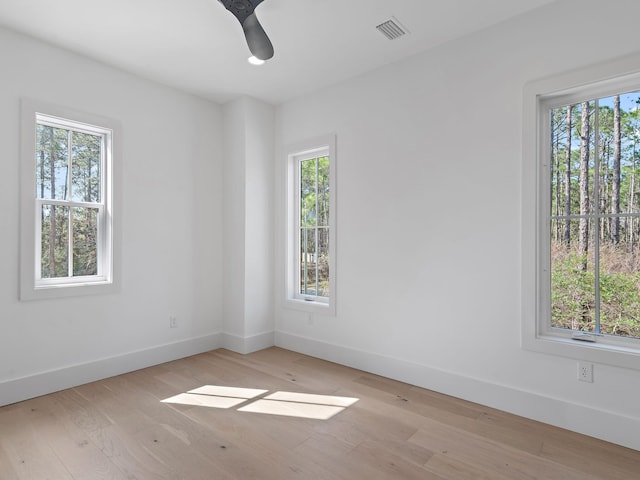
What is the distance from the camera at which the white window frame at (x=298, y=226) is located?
3.74 m

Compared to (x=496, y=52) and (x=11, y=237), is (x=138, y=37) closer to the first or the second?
(x=11, y=237)

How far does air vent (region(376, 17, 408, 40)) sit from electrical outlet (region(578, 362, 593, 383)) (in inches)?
105

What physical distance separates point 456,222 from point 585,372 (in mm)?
1296

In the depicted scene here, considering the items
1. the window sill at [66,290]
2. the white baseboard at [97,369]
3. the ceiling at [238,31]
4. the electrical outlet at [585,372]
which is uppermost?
the ceiling at [238,31]

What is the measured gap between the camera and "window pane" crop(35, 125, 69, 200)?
9.78ft

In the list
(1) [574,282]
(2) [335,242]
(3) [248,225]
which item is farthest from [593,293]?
(3) [248,225]

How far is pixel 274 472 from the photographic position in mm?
1959

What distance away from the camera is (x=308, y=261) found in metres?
4.17

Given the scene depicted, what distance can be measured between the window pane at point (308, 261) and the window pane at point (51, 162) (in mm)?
2320

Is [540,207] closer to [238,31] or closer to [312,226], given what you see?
[312,226]

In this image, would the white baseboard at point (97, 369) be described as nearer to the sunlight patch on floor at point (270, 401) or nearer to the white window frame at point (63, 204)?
the white window frame at point (63, 204)

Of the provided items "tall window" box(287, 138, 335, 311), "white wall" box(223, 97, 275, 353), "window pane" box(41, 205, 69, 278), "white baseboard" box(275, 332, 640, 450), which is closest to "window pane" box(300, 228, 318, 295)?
"tall window" box(287, 138, 335, 311)

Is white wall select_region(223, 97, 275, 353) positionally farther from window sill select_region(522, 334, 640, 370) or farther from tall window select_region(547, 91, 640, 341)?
tall window select_region(547, 91, 640, 341)

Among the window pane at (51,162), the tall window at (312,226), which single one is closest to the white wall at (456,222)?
the tall window at (312,226)
